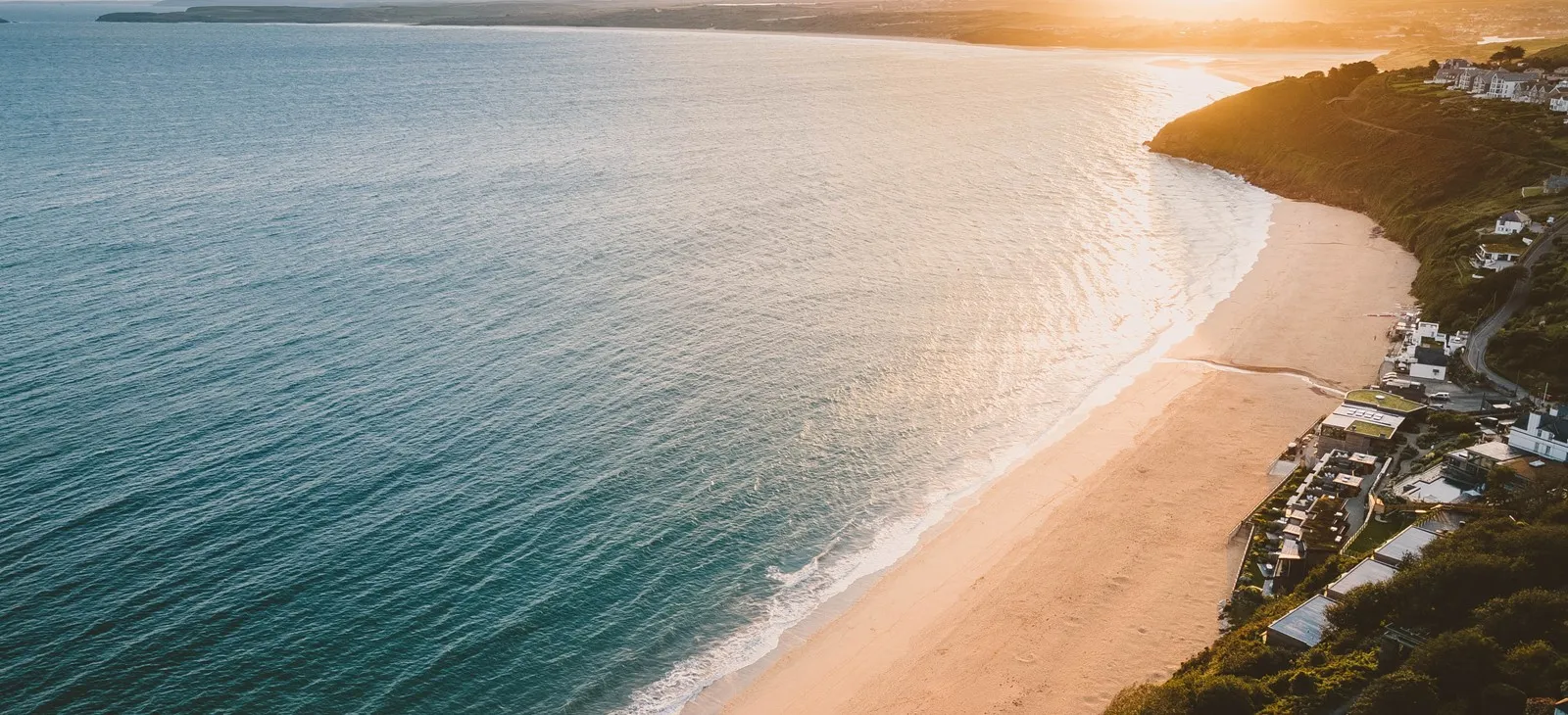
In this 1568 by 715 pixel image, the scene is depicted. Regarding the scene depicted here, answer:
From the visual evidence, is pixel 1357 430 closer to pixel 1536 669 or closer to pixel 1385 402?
pixel 1385 402

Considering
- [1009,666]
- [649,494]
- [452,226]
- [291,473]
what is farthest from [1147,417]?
[452,226]

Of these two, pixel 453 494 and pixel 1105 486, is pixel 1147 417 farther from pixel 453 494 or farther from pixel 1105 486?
pixel 453 494

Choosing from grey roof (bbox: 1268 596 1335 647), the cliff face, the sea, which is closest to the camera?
grey roof (bbox: 1268 596 1335 647)

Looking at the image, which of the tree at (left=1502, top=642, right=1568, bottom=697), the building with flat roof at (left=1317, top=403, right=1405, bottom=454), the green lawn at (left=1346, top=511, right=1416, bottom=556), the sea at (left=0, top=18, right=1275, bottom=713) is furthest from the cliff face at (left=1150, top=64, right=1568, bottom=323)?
the tree at (left=1502, top=642, right=1568, bottom=697)

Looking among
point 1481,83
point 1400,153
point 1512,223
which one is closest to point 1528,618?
point 1512,223

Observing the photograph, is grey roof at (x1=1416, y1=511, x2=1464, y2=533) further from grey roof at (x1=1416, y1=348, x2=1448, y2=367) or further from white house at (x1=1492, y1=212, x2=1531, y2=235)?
white house at (x1=1492, y1=212, x2=1531, y2=235)

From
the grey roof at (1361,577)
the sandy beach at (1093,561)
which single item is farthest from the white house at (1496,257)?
the grey roof at (1361,577)

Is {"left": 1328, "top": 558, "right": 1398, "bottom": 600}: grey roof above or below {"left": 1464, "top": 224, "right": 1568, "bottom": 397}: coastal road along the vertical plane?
below
